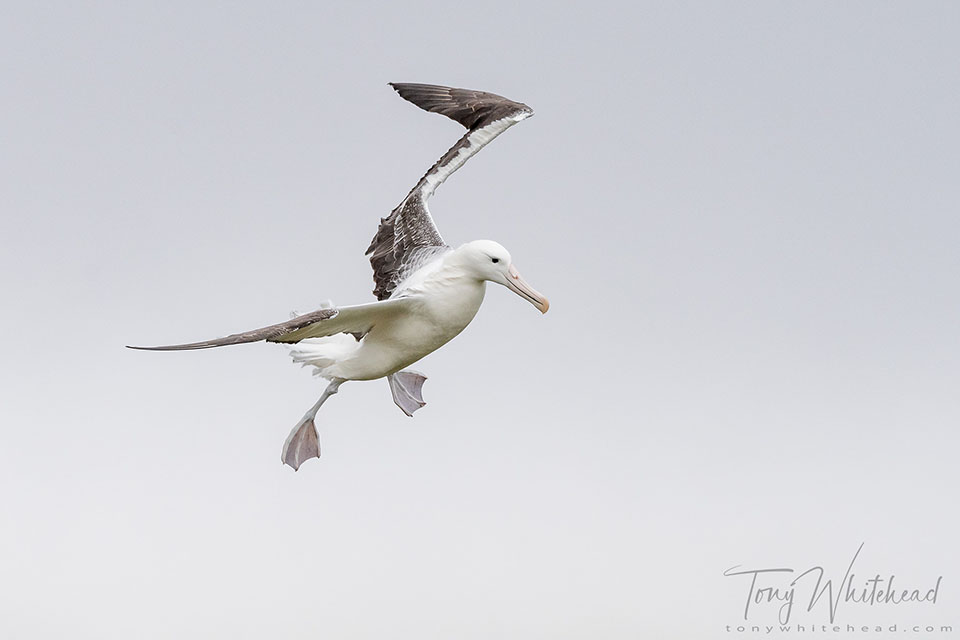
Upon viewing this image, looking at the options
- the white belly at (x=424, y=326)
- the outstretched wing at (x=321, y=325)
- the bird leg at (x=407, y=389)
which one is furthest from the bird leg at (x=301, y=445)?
the outstretched wing at (x=321, y=325)

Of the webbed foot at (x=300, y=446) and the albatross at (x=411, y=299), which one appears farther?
the webbed foot at (x=300, y=446)

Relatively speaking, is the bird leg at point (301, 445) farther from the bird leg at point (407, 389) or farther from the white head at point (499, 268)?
the white head at point (499, 268)

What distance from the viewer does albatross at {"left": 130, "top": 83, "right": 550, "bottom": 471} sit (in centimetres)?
1376

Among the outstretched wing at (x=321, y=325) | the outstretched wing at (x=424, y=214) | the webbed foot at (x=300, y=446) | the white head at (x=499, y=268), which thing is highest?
the outstretched wing at (x=424, y=214)

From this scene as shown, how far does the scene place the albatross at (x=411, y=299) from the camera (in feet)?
45.1

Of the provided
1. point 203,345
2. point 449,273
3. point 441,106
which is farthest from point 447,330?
point 441,106

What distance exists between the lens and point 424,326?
14.0m

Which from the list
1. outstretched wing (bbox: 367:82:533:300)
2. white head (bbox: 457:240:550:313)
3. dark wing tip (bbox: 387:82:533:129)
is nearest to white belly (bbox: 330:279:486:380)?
white head (bbox: 457:240:550:313)

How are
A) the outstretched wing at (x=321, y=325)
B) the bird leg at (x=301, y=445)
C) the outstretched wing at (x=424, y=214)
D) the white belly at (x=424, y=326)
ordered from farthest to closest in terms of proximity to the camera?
the bird leg at (x=301, y=445) < the outstretched wing at (x=424, y=214) < the white belly at (x=424, y=326) < the outstretched wing at (x=321, y=325)

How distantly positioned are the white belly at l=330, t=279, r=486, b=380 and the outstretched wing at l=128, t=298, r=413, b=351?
0.37ft

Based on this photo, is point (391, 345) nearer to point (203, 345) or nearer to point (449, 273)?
point (449, 273)

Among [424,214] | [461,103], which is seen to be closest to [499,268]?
[424,214]

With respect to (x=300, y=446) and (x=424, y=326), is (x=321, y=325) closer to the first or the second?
(x=424, y=326)

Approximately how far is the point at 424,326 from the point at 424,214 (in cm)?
192
